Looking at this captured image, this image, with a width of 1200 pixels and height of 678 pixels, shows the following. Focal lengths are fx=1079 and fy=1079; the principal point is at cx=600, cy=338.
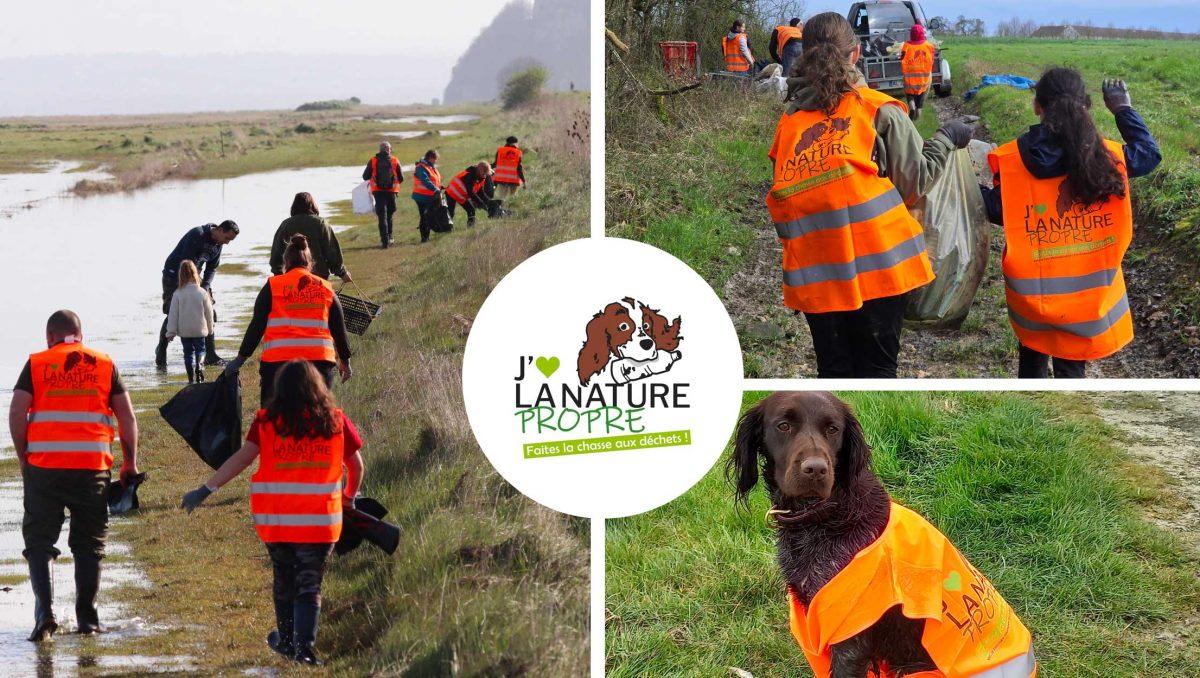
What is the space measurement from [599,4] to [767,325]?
2.57 m

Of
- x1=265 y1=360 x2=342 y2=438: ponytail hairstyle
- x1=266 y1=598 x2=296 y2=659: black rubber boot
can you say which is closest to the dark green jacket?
x1=265 y1=360 x2=342 y2=438: ponytail hairstyle

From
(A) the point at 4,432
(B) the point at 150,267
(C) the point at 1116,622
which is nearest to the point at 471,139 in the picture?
(B) the point at 150,267

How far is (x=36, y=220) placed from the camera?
10891 mm

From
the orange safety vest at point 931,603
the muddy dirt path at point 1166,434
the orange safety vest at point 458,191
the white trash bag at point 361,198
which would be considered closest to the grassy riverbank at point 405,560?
the orange safety vest at point 931,603

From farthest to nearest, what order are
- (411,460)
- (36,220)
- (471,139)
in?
(471,139) → (36,220) → (411,460)

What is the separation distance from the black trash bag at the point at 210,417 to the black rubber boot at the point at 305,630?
1.43m

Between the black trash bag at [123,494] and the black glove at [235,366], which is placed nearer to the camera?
the black trash bag at [123,494]

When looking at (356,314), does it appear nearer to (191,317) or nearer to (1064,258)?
(191,317)

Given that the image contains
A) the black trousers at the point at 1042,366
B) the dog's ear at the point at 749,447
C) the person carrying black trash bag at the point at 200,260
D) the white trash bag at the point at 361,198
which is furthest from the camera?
the white trash bag at the point at 361,198

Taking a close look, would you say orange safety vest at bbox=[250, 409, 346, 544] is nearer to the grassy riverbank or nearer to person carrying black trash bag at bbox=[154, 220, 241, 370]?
the grassy riverbank

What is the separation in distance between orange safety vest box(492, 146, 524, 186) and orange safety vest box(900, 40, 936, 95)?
16.6 ft

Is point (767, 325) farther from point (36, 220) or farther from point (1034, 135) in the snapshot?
point (36, 220)

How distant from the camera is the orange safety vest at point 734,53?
12.0m

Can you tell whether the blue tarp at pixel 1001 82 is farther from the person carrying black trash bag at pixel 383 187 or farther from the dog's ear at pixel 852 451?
the dog's ear at pixel 852 451
